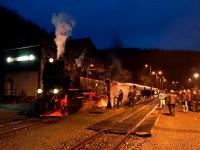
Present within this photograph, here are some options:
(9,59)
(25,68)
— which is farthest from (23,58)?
(9,59)

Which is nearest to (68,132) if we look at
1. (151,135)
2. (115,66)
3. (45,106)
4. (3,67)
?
(151,135)

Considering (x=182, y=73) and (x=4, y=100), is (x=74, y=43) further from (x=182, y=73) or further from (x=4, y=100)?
(x=182, y=73)

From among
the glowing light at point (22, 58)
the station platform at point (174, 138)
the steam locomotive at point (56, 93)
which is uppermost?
the glowing light at point (22, 58)

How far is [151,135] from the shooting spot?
1290cm

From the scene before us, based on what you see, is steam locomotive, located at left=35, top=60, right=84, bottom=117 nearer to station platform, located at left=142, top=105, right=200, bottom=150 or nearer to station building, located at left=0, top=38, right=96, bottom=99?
station platform, located at left=142, top=105, right=200, bottom=150

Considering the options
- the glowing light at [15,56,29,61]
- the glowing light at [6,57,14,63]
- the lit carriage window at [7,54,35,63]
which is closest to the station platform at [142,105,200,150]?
the lit carriage window at [7,54,35,63]

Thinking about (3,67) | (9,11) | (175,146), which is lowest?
(175,146)

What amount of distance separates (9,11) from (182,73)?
108 metres

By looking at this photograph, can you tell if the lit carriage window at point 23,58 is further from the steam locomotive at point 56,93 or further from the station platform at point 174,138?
the station platform at point 174,138

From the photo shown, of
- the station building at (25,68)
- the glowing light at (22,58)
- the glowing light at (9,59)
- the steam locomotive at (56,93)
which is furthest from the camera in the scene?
the glowing light at (9,59)

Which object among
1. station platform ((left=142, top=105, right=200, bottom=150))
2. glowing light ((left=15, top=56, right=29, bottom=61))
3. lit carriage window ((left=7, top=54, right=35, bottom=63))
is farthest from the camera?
glowing light ((left=15, top=56, right=29, bottom=61))

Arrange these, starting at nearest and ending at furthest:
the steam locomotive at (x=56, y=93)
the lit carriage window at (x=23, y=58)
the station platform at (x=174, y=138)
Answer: the station platform at (x=174, y=138) → the steam locomotive at (x=56, y=93) → the lit carriage window at (x=23, y=58)

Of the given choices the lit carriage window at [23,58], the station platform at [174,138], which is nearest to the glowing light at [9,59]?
the lit carriage window at [23,58]

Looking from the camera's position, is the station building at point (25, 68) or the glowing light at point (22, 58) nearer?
the station building at point (25, 68)
